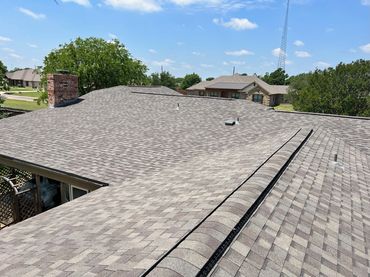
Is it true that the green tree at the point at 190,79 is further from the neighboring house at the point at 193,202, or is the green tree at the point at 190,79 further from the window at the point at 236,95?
the neighboring house at the point at 193,202

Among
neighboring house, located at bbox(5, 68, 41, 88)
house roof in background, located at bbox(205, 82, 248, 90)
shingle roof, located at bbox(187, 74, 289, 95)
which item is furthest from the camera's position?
neighboring house, located at bbox(5, 68, 41, 88)

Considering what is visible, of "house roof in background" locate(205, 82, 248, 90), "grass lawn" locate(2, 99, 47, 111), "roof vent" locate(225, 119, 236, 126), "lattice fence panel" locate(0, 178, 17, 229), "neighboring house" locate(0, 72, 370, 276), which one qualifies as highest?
"house roof in background" locate(205, 82, 248, 90)

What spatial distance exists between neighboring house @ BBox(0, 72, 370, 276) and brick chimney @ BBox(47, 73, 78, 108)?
5670mm

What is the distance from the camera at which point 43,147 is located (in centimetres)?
1145

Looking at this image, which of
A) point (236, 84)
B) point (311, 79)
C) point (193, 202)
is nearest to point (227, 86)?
point (236, 84)

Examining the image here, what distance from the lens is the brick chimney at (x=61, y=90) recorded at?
757 inches

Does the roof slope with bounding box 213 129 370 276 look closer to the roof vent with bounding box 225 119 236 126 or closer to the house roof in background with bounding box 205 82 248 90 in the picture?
the roof vent with bounding box 225 119 236 126

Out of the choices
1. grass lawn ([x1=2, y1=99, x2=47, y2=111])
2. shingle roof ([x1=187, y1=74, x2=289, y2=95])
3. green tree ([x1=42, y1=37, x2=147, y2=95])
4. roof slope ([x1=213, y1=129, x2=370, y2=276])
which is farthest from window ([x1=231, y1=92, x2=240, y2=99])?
roof slope ([x1=213, y1=129, x2=370, y2=276])

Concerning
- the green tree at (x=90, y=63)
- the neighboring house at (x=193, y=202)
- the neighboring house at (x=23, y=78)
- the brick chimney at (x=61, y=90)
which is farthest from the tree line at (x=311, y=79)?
the neighboring house at (x=23, y=78)

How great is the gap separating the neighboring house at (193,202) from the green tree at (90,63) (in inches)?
941

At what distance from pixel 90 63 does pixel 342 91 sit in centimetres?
3313

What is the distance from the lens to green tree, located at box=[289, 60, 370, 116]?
36.6 m

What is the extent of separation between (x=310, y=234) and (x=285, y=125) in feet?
33.1

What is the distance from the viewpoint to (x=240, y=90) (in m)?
64.3
